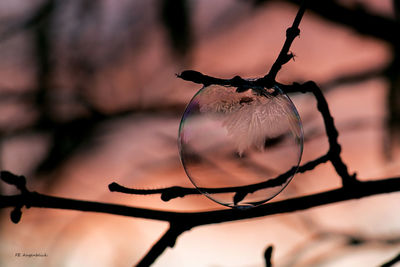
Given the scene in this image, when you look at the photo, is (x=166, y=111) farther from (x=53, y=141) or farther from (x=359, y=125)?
(x=359, y=125)

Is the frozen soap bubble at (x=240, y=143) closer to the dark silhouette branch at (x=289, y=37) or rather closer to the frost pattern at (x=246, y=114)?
the frost pattern at (x=246, y=114)

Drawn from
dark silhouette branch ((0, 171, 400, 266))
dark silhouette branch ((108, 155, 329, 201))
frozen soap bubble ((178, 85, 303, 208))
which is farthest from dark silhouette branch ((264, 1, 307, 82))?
dark silhouette branch ((0, 171, 400, 266))

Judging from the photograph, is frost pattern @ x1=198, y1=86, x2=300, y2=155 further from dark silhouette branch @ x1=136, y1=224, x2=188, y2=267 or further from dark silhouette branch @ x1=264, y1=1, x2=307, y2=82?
dark silhouette branch @ x1=136, y1=224, x2=188, y2=267

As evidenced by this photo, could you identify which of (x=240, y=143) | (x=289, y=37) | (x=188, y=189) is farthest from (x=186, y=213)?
(x=289, y=37)

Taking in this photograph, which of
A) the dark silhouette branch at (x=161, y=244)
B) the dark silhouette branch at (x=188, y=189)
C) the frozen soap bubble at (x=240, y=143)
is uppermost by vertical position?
the frozen soap bubble at (x=240, y=143)

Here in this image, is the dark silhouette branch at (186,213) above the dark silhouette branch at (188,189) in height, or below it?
below

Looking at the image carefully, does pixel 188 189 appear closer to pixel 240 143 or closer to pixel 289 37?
pixel 240 143

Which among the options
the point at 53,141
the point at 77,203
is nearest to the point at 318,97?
the point at 77,203

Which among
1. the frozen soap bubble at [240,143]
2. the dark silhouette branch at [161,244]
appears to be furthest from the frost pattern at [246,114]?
the dark silhouette branch at [161,244]
